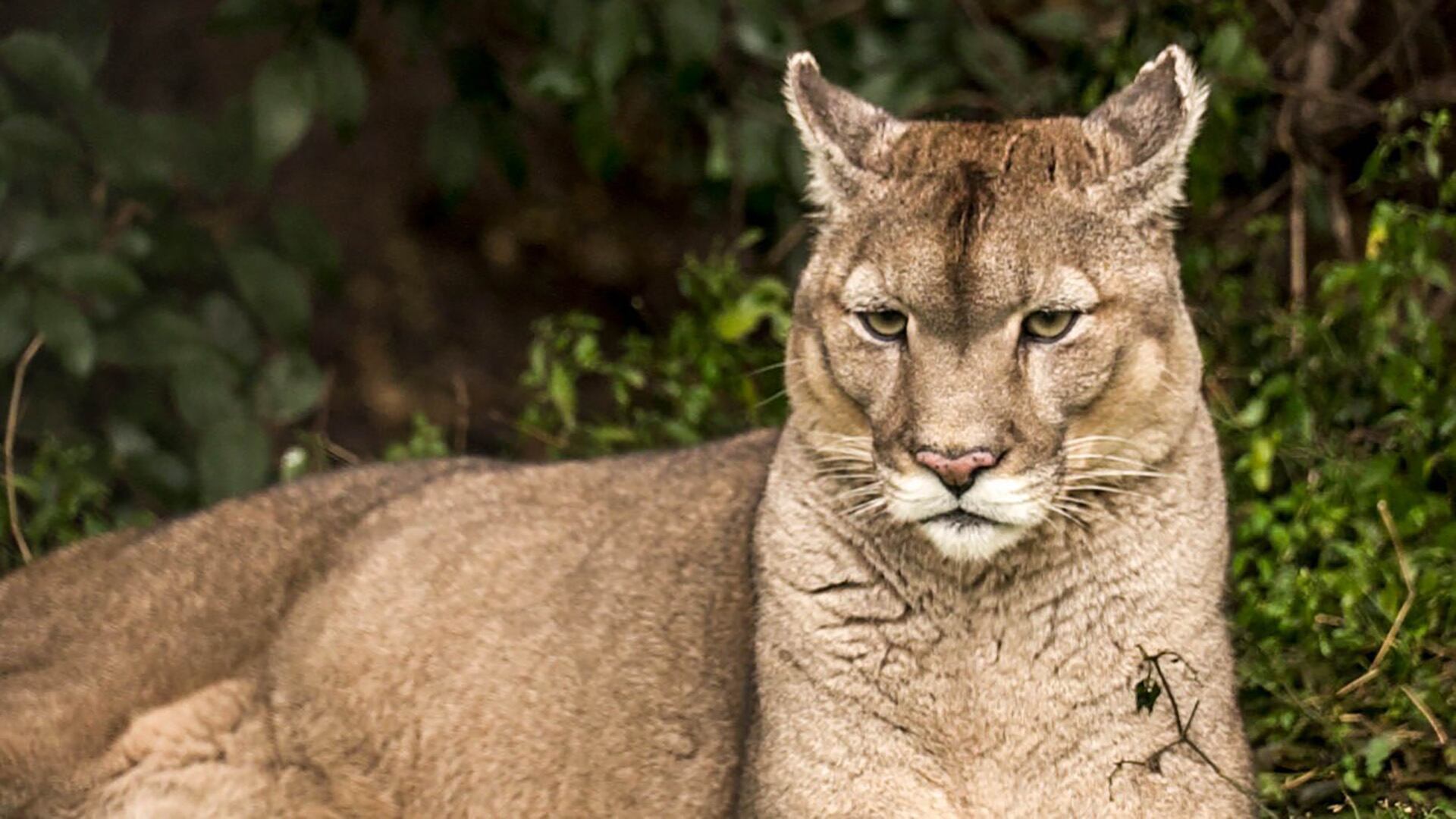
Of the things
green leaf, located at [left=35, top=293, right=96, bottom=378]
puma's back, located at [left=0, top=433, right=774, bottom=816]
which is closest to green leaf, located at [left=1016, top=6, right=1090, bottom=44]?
puma's back, located at [left=0, top=433, right=774, bottom=816]

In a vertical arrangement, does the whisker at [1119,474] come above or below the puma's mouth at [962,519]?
above

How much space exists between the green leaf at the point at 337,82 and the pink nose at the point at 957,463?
3.38 metres

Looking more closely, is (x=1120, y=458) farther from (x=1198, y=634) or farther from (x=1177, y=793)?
(x=1177, y=793)

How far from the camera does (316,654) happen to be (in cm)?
488

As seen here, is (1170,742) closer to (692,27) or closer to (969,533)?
(969,533)

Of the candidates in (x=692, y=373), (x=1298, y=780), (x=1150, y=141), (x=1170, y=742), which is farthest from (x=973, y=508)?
(x=692, y=373)

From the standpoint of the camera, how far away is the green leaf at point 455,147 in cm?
718

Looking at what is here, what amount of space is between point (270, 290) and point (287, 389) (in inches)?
13.7

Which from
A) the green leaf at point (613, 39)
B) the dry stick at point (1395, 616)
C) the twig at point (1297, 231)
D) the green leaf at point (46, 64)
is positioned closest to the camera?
the dry stick at point (1395, 616)

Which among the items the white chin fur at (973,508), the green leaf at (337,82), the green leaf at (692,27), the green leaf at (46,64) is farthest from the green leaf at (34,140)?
the white chin fur at (973,508)

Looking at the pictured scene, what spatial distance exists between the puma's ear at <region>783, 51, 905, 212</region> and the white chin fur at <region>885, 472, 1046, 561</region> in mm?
701

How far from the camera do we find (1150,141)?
160 inches

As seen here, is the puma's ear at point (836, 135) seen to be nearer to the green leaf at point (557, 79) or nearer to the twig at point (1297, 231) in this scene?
the green leaf at point (557, 79)

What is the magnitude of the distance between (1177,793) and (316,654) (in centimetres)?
Answer: 210
